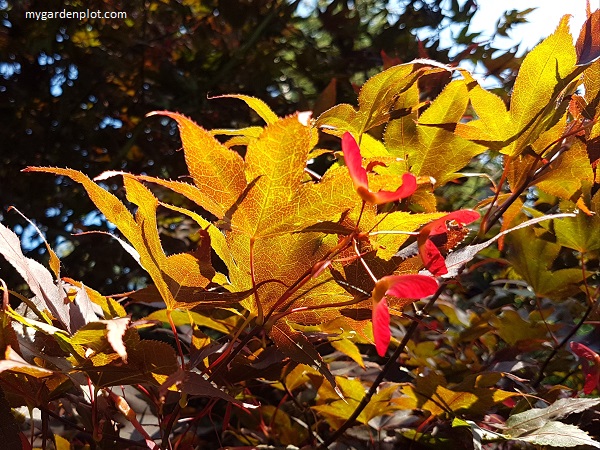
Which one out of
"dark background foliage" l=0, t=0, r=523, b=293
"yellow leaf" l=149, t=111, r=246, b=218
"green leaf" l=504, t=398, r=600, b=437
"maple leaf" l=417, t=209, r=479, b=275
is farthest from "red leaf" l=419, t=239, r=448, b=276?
"dark background foliage" l=0, t=0, r=523, b=293

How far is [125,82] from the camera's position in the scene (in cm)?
169

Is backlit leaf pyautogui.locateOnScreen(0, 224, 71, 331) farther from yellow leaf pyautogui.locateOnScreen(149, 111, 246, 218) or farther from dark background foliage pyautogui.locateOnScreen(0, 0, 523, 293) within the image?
dark background foliage pyautogui.locateOnScreen(0, 0, 523, 293)

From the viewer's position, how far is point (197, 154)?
0.32m

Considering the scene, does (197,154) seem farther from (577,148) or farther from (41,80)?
(41,80)

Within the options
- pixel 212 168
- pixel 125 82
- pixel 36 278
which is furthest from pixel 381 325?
pixel 125 82

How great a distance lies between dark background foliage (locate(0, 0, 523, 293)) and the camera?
150 centimetres

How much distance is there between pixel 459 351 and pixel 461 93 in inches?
21.8

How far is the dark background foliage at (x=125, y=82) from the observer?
150 centimetres

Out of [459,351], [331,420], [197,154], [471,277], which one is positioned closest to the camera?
[197,154]

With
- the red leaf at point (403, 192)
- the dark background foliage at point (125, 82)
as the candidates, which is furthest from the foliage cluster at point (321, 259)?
the dark background foliage at point (125, 82)

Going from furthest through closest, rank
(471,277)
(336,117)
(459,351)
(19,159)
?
(19,159)
(471,277)
(459,351)
(336,117)

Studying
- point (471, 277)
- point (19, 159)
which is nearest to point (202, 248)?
point (471, 277)

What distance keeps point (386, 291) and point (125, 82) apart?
1.56 m

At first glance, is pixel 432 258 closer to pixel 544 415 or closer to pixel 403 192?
pixel 403 192
